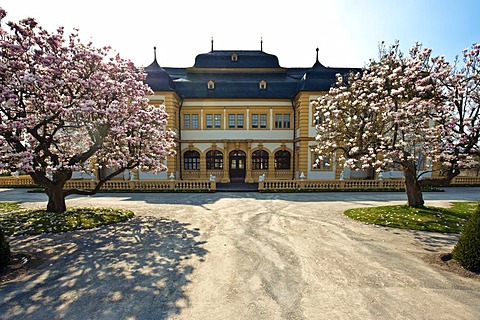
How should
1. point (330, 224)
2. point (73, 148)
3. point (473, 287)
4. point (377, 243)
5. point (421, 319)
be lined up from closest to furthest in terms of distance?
point (421, 319), point (473, 287), point (377, 243), point (330, 224), point (73, 148)

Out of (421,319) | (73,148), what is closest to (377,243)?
(421,319)

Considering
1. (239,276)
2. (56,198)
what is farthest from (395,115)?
(56,198)

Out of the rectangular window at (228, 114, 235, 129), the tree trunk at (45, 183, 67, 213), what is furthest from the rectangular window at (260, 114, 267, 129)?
the tree trunk at (45, 183, 67, 213)

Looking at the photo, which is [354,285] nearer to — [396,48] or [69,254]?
[69,254]

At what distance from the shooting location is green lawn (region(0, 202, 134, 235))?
8259mm

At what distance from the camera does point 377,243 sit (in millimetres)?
7168

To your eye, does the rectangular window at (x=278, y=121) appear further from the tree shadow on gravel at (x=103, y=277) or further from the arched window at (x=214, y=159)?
the tree shadow on gravel at (x=103, y=277)

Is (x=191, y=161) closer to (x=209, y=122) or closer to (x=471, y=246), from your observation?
(x=209, y=122)

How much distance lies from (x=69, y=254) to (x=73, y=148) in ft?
21.6

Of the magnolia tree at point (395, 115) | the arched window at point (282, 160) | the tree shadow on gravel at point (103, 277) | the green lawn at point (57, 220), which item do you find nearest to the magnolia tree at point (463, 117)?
the magnolia tree at point (395, 115)

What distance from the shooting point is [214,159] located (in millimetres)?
24859

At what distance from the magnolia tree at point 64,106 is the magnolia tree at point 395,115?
926cm

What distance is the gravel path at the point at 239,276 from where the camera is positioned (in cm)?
392

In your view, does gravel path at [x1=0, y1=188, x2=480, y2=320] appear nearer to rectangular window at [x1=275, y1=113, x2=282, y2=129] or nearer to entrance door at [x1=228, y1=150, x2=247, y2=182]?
entrance door at [x1=228, y1=150, x2=247, y2=182]
